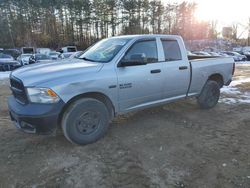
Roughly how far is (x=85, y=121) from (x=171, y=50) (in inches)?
94.5

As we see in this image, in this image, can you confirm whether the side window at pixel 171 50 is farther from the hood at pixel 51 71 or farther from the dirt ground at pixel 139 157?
the hood at pixel 51 71

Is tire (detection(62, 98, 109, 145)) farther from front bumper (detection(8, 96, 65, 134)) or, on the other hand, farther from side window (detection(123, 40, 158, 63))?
side window (detection(123, 40, 158, 63))

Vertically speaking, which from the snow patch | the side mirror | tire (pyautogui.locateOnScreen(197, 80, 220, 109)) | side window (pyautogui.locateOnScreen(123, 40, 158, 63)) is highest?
side window (pyautogui.locateOnScreen(123, 40, 158, 63))

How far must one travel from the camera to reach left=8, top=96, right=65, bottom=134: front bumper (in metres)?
3.28

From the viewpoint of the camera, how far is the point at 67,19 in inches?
1762

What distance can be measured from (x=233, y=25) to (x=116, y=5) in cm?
4477

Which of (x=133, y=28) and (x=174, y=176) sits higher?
(x=133, y=28)

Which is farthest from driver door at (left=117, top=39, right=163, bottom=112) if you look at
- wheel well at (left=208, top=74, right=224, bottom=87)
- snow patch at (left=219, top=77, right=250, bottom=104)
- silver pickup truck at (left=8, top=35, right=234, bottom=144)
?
snow patch at (left=219, top=77, right=250, bottom=104)

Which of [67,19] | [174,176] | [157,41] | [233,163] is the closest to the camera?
[174,176]

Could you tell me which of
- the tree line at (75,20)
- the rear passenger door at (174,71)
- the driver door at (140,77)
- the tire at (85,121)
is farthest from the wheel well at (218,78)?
the tree line at (75,20)

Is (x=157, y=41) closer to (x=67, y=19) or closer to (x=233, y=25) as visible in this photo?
→ (x=67, y=19)

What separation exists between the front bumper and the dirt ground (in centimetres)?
47

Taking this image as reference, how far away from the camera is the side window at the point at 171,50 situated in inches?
185

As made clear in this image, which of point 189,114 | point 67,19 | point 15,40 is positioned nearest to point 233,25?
point 67,19
